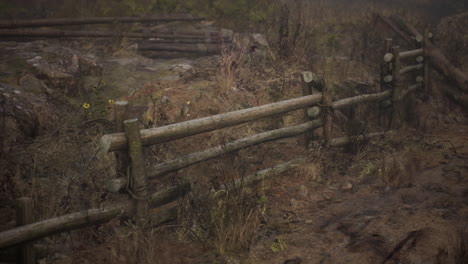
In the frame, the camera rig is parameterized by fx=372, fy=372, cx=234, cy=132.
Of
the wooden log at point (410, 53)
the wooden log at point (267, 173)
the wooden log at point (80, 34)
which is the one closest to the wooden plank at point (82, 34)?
the wooden log at point (80, 34)

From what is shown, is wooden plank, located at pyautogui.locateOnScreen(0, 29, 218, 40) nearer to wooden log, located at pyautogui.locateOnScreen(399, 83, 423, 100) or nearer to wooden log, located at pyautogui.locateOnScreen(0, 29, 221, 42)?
wooden log, located at pyautogui.locateOnScreen(0, 29, 221, 42)

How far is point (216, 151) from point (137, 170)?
1.16m

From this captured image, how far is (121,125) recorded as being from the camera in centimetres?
347

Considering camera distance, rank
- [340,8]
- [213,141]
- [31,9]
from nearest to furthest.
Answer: [213,141]
[31,9]
[340,8]

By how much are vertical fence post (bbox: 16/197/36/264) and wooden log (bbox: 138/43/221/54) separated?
257 inches

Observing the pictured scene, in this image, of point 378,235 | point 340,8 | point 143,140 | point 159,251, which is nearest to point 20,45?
point 143,140

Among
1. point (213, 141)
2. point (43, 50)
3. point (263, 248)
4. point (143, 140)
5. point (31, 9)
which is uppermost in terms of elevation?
point (31, 9)

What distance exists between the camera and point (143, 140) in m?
3.55

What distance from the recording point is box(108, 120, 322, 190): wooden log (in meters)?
3.92

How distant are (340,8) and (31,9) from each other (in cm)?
1069

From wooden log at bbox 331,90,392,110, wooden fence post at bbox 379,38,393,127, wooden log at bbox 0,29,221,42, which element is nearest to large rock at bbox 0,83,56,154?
wooden log at bbox 0,29,221,42

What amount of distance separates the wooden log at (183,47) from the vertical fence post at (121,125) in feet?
18.8

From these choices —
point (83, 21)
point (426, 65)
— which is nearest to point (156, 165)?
point (83, 21)

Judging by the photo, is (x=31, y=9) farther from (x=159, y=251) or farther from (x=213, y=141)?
(x=159, y=251)
